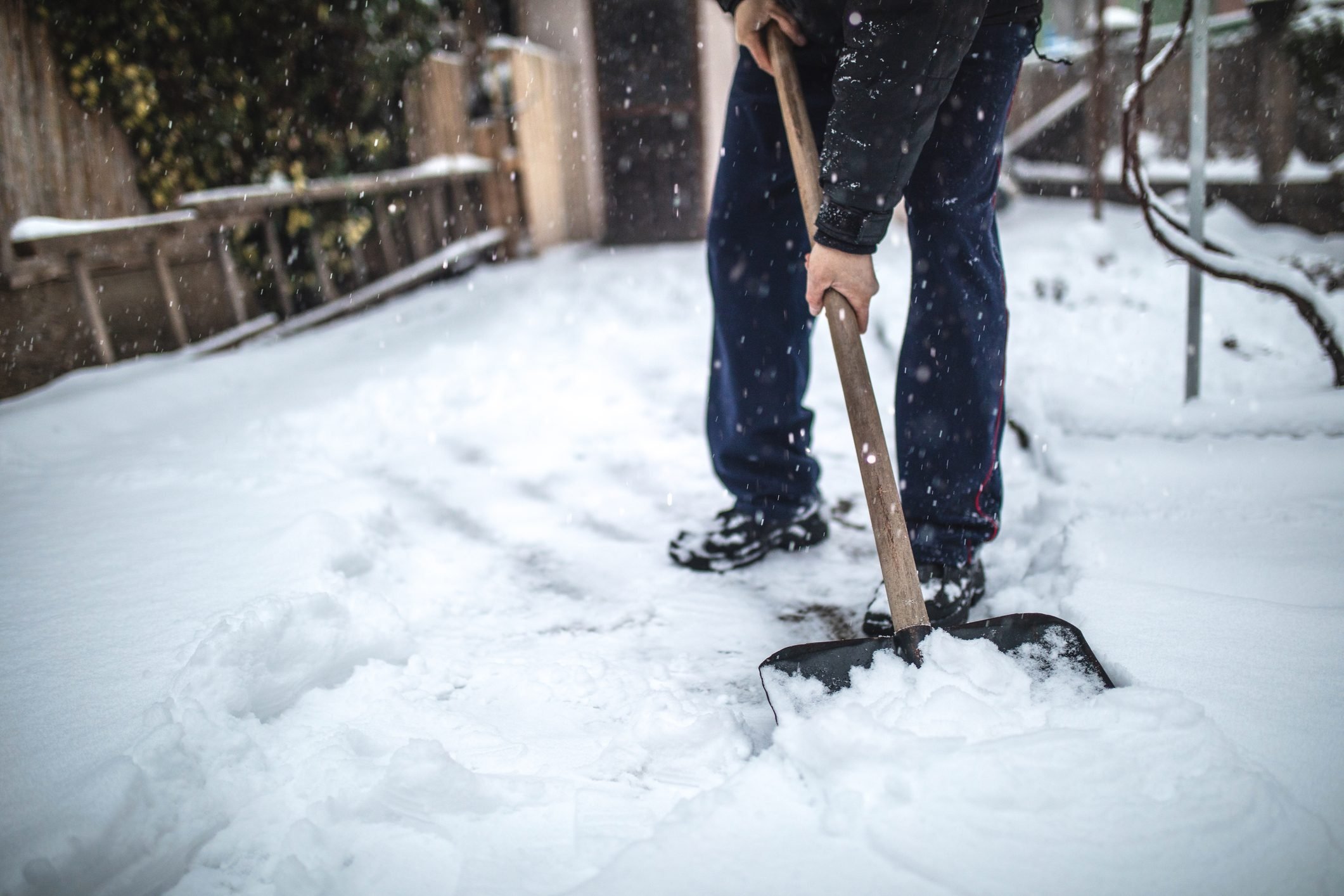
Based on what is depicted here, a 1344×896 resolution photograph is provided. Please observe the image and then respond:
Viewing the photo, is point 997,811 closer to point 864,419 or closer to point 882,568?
point 882,568

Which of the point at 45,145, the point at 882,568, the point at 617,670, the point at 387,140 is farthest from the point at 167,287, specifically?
the point at 882,568

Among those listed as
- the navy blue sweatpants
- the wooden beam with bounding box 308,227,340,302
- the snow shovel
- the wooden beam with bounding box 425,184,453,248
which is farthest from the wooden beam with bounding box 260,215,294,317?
the snow shovel

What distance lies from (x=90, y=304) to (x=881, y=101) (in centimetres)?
320

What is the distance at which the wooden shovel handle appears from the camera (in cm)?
117

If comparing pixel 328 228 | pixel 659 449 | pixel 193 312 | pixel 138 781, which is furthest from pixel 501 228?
pixel 138 781

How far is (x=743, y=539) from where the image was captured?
1.70 m

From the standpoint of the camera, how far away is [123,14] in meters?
3.27

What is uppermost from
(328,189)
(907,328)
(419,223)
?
(328,189)

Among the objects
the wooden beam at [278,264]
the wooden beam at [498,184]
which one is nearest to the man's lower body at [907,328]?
the wooden beam at [278,264]

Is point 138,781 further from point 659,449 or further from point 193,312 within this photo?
point 193,312

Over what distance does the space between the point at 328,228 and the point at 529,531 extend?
3.42 meters

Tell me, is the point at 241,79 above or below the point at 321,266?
above

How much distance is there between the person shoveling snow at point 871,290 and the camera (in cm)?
112

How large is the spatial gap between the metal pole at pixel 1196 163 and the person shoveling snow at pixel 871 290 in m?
0.86
